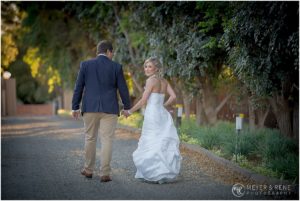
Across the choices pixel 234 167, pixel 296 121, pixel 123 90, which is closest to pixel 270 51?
pixel 234 167

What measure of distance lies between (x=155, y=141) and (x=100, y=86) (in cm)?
115

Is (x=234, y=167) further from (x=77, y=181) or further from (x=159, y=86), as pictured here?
(x=77, y=181)

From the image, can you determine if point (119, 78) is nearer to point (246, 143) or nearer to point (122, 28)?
point (246, 143)

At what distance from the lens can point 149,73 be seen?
8.15 metres

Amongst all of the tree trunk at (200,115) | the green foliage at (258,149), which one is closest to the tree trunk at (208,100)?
the tree trunk at (200,115)

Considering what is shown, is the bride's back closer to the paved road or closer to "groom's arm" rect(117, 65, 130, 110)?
"groom's arm" rect(117, 65, 130, 110)

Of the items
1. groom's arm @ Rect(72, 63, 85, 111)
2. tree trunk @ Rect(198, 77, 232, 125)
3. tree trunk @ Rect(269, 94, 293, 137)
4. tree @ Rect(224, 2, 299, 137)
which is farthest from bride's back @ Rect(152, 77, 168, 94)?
tree trunk @ Rect(198, 77, 232, 125)

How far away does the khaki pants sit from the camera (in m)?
7.81

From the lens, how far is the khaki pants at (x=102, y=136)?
25.6ft

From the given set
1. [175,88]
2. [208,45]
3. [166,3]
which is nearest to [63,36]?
[175,88]

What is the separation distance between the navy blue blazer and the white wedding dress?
493mm

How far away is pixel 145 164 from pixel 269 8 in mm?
3130

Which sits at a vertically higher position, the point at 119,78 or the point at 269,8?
the point at 269,8

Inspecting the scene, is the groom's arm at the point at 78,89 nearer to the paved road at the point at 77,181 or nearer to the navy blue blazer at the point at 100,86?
the navy blue blazer at the point at 100,86
